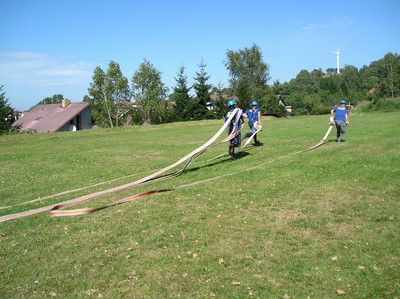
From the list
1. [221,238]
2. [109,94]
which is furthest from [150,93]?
[221,238]

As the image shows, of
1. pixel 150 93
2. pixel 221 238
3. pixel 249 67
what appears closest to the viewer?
pixel 221 238

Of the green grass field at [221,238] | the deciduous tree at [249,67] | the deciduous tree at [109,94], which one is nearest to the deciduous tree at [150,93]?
the deciduous tree at [109,94]

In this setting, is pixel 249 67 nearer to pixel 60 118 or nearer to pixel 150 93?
pixel 150 93

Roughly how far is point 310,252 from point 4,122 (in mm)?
44358

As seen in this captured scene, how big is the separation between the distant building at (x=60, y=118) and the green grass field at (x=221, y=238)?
51772mm

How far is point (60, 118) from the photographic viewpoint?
6150 cm

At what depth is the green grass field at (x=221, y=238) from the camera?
15.9 feet

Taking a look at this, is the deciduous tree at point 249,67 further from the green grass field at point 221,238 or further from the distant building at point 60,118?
the green grass field at point 221,238

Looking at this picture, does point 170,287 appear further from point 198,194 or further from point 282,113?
point 282,113

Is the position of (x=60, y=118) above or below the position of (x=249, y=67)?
below

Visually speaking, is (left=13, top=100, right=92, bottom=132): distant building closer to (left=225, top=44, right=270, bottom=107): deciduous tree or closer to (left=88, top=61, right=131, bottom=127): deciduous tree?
(left=88, top=61, right=131, bottom=127): deciduous tree

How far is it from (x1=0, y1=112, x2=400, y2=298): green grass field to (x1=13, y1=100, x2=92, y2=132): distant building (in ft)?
170

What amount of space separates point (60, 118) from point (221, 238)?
60310 millimetres

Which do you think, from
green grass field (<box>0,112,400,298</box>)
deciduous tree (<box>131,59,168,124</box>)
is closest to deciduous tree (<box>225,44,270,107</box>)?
deciduous tree (<box>131,59,168,124</box>)
